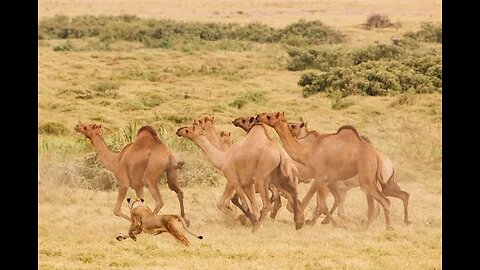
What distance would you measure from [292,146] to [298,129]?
35.1 inches

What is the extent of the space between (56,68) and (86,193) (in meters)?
12.0

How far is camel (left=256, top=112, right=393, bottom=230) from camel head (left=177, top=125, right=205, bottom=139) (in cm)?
86

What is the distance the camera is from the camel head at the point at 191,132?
16.1 meters

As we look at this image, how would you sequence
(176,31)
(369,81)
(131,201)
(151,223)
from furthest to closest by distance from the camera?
(176,31)
(369,81)
(131,201)
(151,223)

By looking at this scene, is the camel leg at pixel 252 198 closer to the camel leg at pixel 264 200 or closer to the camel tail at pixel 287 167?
the camel leg at pixel 264 200

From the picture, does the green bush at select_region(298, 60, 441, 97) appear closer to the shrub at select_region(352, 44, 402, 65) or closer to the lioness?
the shrub at select_region(352, 44, 402, 65)

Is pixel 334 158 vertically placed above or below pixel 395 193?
above

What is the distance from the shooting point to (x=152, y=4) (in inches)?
1395

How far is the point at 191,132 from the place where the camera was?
16172 millimetres

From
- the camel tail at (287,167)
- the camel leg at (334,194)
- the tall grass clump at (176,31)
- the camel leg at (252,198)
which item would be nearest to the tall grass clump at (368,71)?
the tall grass clump at (176,31)

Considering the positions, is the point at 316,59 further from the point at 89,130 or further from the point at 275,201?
the point at 89,130

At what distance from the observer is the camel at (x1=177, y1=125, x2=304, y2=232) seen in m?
15.7

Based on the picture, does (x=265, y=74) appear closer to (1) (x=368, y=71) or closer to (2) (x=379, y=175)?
(1) (x=368, y=71)

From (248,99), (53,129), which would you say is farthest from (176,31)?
(53,129)
